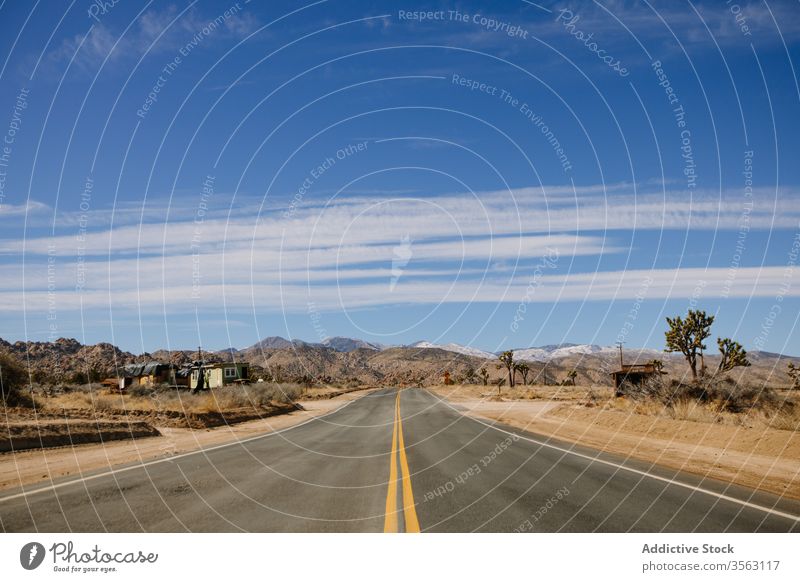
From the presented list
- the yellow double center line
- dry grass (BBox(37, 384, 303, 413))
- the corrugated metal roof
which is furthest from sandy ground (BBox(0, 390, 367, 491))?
the corrugated metal roof

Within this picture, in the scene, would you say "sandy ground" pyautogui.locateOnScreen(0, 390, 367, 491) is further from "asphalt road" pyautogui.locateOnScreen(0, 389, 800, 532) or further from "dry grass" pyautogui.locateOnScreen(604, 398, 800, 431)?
"dry grass" pyautogui.locateOnScreen(604, 398, 800, 431)

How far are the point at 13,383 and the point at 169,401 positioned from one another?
1006cm

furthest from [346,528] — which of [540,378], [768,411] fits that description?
[540,378]

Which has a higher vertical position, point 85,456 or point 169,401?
point 85,456

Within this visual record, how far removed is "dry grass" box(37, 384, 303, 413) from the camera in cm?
3594

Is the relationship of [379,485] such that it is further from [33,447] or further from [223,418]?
[223,418]

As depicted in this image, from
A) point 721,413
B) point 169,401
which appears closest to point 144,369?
point 169,401

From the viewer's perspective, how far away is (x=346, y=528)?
7621 mm

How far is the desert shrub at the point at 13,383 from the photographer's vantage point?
33.5 m

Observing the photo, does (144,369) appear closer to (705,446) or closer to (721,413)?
(721,413)

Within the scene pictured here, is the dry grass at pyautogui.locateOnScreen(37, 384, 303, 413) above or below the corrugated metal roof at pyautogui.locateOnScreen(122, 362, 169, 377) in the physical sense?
below

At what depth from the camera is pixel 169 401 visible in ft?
139

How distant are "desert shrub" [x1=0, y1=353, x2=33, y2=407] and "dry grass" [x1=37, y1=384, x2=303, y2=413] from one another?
100 centimetres

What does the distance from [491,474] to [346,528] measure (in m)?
5.37
